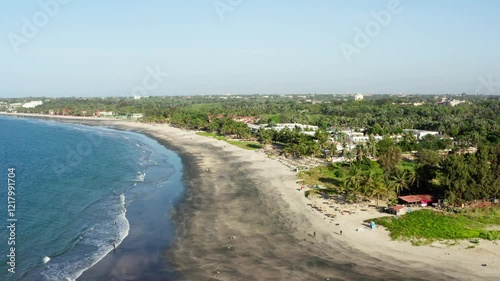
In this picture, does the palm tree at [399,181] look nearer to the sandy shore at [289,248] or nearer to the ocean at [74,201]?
the sandy shore at [289,248]

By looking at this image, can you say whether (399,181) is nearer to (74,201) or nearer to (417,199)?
(417,199)

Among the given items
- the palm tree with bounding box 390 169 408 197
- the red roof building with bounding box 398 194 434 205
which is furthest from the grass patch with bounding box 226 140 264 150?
the red roof building with bounding box 398 194 434 205

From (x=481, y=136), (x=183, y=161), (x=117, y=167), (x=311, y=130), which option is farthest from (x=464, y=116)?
(x=117, y=167)

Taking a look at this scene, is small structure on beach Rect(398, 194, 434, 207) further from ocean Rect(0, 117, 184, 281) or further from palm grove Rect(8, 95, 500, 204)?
ocean Rect(0, 117, 184, 281)

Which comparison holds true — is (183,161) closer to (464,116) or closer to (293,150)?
(293,150)

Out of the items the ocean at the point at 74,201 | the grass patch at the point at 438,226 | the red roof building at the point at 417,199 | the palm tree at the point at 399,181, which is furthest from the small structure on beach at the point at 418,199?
the ocean at the point at 74,201
